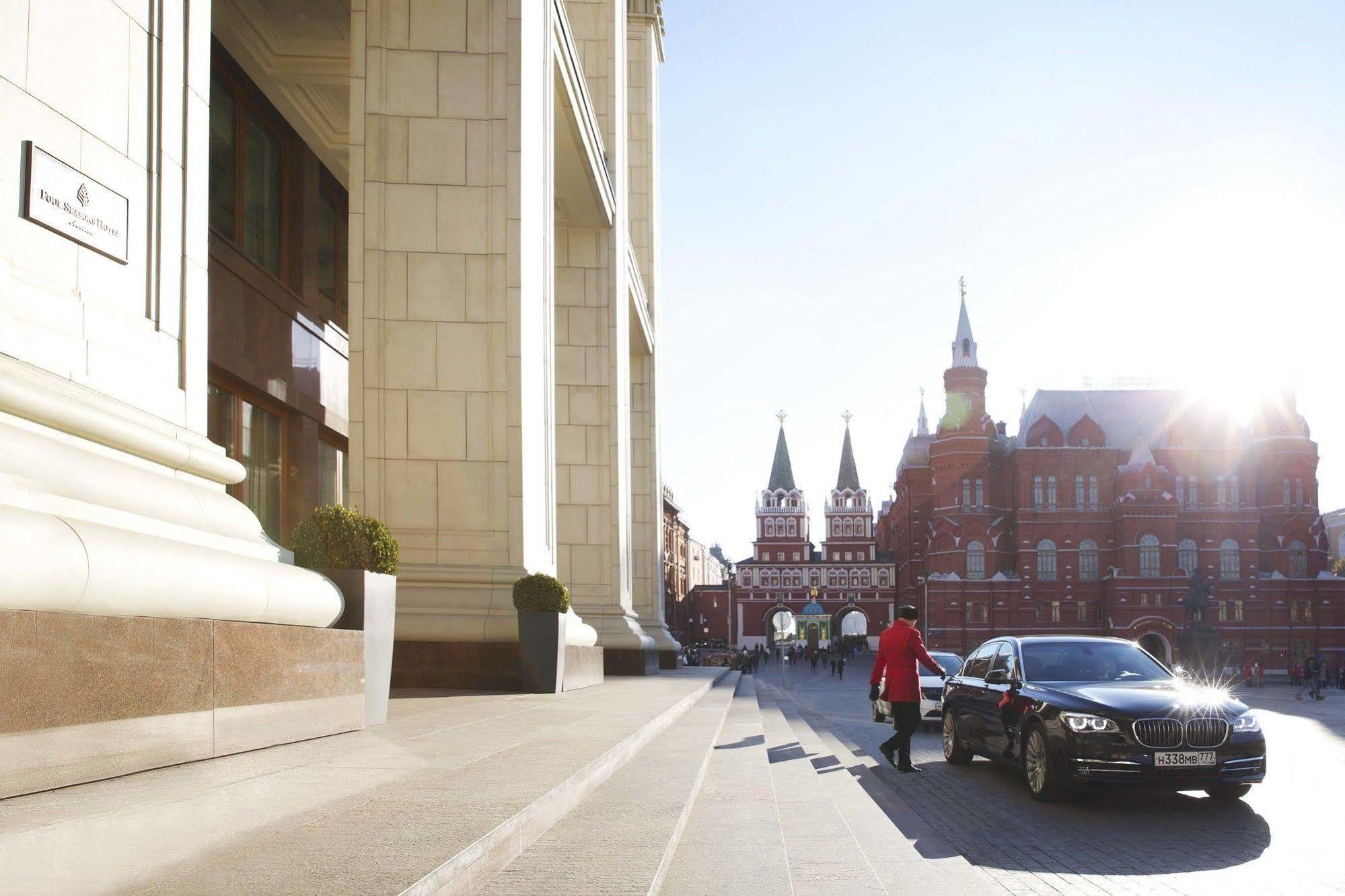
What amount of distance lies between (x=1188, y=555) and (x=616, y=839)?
296ft

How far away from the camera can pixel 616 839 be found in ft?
15.6

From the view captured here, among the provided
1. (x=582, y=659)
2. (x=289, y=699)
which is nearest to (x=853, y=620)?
(x=582, y=659)

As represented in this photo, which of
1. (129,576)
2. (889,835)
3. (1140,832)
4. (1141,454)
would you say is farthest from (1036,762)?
(1141,454)

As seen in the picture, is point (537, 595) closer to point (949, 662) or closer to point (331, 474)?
point (331, 474)

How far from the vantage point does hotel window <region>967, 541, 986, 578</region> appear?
86438 mm

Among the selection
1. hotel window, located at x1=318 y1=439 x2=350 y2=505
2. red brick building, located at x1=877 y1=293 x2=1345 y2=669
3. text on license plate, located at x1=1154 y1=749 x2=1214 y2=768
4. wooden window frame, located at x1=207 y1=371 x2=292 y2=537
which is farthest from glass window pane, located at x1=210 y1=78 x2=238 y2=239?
red brick building, located at x1=877 y1=293 x2=1345 y2=669

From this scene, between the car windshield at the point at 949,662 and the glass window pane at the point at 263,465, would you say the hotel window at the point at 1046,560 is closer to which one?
the car windshield at the point at 949,662

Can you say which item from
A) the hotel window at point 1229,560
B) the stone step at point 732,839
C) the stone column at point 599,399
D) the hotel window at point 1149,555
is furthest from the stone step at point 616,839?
the hotel window at point 1229,560

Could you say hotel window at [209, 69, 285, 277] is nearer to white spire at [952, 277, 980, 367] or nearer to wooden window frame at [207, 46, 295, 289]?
wooden window frame at [207, 46, 295, 289]

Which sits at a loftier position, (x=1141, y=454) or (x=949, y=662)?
(x=1141, y=454)

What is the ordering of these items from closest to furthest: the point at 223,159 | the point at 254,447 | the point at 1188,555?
the point at 223,159
the point at 254,447
the point at 1188,555

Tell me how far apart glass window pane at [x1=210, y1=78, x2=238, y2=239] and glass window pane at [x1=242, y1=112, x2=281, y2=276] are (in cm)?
34

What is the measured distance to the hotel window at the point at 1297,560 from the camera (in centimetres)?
8500

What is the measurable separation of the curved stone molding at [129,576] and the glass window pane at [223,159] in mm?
9443
